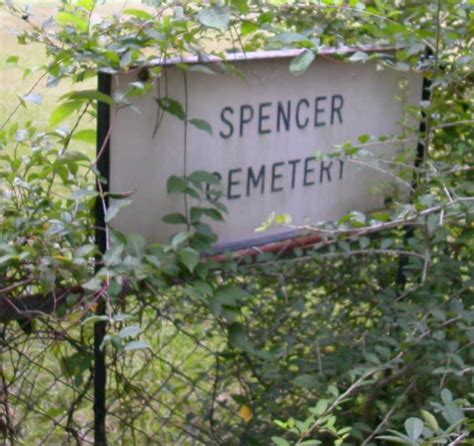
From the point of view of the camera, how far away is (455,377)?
215 centimetres

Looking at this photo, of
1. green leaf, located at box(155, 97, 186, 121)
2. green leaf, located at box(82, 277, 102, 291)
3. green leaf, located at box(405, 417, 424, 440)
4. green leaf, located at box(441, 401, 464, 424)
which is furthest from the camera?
green leaf, located at box(155, 97, 186, 121)

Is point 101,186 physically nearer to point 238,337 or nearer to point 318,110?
point 238,337

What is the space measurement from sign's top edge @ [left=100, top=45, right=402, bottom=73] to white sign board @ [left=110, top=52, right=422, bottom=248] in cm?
1

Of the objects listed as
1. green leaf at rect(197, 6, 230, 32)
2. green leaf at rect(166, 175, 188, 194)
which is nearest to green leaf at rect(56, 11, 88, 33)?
green leaf at rect(197, 6, 230, 32)

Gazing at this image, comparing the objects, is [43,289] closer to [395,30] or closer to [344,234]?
[344,234]

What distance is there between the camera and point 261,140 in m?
2.39

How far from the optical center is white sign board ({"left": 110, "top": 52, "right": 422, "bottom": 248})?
7.12 ft

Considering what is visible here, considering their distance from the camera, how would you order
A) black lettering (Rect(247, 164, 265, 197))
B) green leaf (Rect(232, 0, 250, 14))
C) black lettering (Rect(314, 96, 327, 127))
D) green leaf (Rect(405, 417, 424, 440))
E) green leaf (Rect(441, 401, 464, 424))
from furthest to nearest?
black lettering (Rect(314, 96, 327, 127)) → black lettering (Rect(247, 164, 265, 197)) → green leaf (Rect(232, 0, 250, 14)) → green leaf (Rect(441, 401, 464, 424)) → green leaf (Rect(405, 417, 424, 440))

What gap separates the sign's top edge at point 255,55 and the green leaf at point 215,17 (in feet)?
0.53

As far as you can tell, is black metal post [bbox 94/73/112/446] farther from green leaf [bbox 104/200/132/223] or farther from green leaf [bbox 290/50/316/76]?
green leaf [bbox 290/50/316/76]

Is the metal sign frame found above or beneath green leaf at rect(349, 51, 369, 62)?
beneath

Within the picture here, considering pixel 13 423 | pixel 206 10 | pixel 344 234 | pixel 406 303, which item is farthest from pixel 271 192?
pixel 13 423

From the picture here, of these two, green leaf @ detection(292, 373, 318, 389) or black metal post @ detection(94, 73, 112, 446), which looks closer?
black metal post @ detection(94, 73, 112, 446)

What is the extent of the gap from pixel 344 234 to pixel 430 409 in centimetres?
39
